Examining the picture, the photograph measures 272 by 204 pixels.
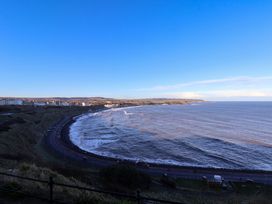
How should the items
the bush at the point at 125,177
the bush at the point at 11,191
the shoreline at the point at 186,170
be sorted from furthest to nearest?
the shoreline at the point at 186,170
the bush at the point at 125,177
the bush at the point at 11,191

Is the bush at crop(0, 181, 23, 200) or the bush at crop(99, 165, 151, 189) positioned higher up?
the bush at crop(0, 181, 23, 200)

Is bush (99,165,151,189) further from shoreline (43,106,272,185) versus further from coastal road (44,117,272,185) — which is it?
shoreline (43,106,272,185)

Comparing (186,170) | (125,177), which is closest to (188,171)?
(186,170)

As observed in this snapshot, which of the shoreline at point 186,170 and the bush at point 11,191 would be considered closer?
the bush at point 11,191

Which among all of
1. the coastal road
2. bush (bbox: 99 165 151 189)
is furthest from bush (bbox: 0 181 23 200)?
the coastal road

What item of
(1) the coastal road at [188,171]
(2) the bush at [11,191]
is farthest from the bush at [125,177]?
(2) the bush at [11,191]

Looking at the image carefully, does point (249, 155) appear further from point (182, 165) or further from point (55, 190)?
point (55, 190)

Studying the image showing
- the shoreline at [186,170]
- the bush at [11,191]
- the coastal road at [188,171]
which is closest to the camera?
the bush at [11,191]

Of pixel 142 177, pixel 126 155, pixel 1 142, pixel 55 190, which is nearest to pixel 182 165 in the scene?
pixel 126 155

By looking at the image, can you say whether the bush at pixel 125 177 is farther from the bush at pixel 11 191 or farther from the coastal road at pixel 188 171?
the bush at pixel 11 191
